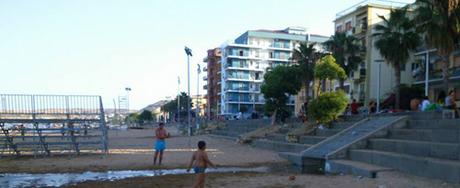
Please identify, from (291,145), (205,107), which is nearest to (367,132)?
(291,145)

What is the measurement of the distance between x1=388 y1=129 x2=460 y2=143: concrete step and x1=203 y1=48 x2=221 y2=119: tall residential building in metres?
103

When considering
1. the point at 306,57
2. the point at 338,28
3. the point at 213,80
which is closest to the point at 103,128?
the point at 306,57

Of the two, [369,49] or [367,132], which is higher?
[369,49]

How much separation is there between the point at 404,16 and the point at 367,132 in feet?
95.7

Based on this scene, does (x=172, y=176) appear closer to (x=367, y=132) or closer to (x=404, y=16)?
(x=367, y=132)

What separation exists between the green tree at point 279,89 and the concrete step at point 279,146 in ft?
23.9

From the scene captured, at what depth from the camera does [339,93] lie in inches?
989

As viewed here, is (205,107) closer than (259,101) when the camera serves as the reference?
No

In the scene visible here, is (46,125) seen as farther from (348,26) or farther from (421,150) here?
(348,26)

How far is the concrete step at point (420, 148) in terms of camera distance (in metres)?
12.5

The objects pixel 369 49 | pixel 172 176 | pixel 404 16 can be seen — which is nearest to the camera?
pixel 172 176

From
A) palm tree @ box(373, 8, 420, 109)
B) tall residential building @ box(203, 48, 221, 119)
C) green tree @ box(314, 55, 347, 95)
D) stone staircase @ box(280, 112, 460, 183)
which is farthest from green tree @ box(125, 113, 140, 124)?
stone staircase @ box(280, 112, 460, 183)

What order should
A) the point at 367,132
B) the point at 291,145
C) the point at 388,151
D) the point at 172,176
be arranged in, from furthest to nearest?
the point at 291,145 → the point at 367,132 → the point at 388,151 → the point at 172,176

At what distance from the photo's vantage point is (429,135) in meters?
15.2
